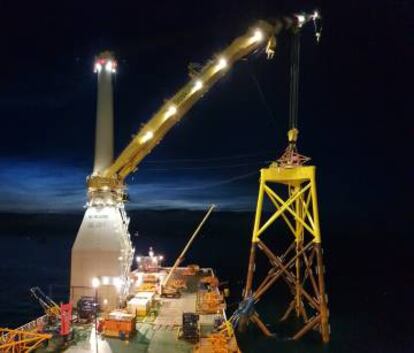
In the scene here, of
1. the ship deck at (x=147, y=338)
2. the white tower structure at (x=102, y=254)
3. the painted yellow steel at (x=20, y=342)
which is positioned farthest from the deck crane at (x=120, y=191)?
the painted yellow steel at (x=20, y=342)

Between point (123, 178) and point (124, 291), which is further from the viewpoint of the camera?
point (123, 178)

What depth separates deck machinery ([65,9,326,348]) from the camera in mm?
32469

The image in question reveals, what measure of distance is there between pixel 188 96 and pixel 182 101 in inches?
23.5

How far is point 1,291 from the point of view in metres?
67.2

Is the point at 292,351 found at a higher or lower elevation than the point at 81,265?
lower

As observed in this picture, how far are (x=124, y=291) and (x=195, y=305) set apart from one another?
19.0 ft

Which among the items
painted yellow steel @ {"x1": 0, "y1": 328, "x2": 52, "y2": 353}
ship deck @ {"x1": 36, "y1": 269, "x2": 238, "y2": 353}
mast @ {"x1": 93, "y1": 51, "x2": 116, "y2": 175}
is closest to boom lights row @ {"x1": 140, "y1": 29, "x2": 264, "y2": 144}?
mast @ {"x1": 93, "y1": 51, "x2": 116, "y2": 175}

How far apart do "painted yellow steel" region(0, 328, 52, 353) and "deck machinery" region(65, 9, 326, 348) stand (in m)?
8.33

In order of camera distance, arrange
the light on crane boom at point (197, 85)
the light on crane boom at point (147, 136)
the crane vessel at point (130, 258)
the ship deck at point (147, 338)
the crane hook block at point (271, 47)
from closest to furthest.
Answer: the ship deck at point (147, 338) < the crane vessel at point (130, 258) < the crane hook block at point (271, 47) < the light on crane boom at point (197, 85) < the light on crane boom at point (147, 136)

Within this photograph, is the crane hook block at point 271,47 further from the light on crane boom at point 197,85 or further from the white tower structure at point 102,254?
the white tower structure at point 102,254

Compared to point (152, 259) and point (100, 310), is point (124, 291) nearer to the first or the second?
point (100, 310)

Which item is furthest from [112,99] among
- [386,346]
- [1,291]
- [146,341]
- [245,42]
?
[1,291]

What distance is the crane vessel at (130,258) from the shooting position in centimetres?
2616

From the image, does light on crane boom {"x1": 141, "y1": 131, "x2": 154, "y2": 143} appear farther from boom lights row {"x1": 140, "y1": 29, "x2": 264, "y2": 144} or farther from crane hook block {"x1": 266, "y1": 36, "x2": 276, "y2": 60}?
crane hook block {"x1": 266, "y1": 36, "x2": 276, "y2": 60}
